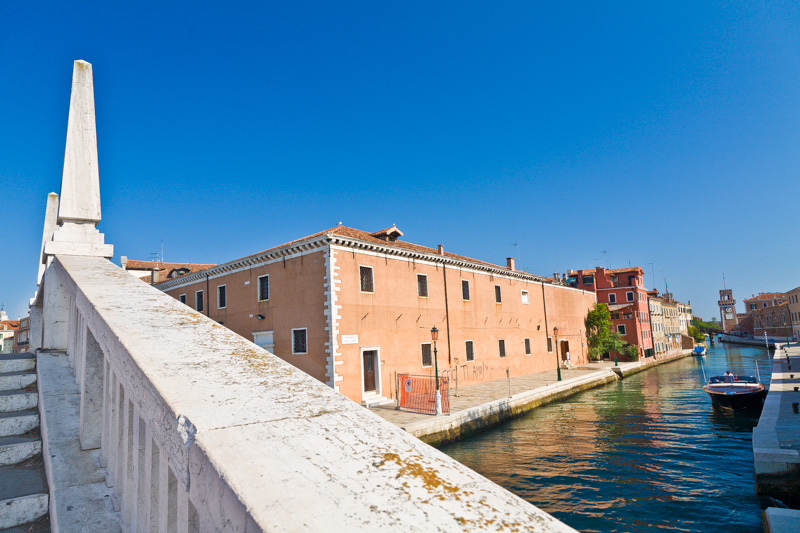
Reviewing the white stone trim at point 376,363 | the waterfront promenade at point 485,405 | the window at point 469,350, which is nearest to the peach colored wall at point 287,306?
the white stone trim at point 376,363

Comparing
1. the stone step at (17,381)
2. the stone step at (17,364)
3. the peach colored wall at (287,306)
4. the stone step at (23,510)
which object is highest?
the peach colored wall at (287,306)

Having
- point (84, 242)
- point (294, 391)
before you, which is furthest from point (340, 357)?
point (294, 391)

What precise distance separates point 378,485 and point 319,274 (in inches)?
571

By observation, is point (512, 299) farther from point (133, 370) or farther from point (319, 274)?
point (133, 370)

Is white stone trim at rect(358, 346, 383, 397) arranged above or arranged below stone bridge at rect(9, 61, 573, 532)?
below

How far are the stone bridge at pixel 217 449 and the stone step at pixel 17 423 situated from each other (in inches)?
2.8

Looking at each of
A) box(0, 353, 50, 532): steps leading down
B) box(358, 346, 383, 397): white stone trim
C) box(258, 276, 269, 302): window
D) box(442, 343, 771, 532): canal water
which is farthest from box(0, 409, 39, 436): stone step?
box(258, 276, 269, 302): window

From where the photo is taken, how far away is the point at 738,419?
586 inches

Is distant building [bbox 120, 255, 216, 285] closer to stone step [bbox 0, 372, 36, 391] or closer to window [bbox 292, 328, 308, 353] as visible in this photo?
window [bbox 292, 328, 308, 353]

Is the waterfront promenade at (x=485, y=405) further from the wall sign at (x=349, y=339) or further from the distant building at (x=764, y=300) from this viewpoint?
the distant building at (x=764, y=300)

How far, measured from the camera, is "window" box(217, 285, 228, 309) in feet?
64.0

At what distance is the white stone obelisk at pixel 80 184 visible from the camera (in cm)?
389

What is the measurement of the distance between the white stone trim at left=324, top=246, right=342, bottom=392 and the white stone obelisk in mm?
10758

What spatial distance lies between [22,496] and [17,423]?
0.99 meters
